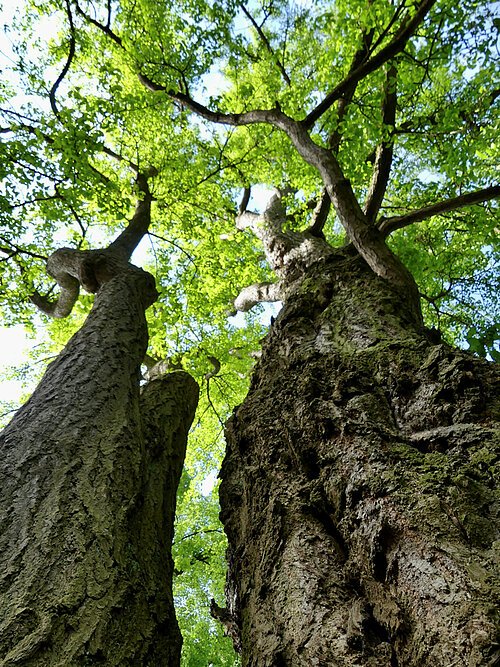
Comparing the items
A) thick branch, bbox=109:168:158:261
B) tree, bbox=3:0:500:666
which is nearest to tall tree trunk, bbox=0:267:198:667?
tree, bbox=3:0:500:666

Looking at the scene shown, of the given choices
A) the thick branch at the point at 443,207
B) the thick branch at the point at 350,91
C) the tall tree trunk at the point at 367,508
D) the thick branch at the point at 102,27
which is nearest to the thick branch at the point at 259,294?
the thick branch at the point at 350,91

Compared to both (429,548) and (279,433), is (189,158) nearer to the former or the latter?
(279,433)

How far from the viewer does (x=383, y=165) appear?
4.45 m

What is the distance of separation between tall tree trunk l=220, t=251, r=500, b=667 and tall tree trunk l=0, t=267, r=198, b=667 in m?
0.46

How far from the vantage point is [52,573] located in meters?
1.75

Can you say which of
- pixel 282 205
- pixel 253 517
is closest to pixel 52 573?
pixel 253 517

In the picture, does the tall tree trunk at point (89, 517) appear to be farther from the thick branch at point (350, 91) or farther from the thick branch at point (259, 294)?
the thick branch at point (350, 91)

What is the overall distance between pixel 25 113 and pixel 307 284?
20.3 feet

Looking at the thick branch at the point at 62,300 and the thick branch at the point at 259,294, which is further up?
the thick branch at the point at 259,294

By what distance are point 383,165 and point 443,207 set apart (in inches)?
42.0

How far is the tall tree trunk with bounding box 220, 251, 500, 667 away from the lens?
1.24 meters

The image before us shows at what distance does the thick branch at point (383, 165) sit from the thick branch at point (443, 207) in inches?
13.0

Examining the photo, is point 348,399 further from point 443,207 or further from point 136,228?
point 136,228

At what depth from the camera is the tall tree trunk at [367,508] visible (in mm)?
1242
